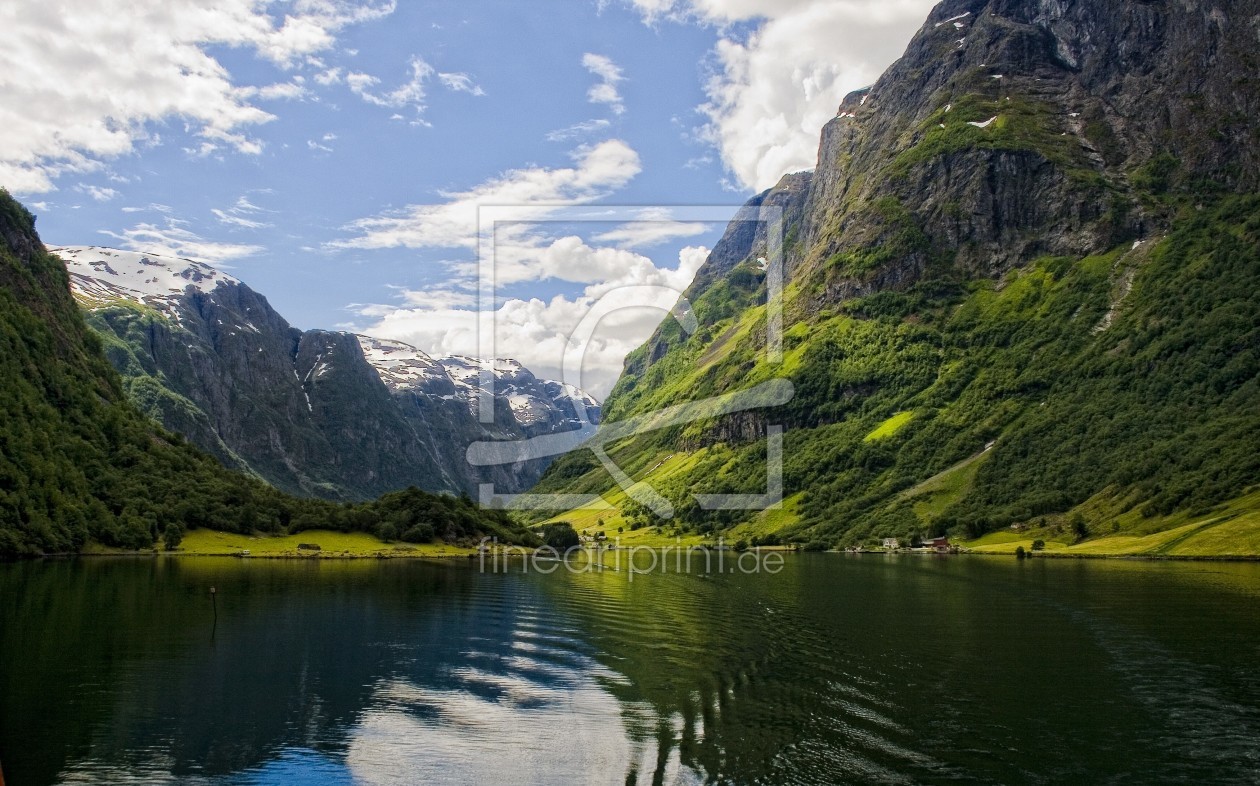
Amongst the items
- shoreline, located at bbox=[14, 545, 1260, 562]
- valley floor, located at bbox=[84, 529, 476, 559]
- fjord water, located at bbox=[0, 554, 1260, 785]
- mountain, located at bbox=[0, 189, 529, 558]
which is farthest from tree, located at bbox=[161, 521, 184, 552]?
fjord water, located at bbox=[0, 554, 1260, 785]

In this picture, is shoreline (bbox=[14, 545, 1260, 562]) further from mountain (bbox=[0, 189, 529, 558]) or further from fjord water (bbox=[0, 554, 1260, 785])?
fjord water (bbox=[0, 554, 1260, 785])

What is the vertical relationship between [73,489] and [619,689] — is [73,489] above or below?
above

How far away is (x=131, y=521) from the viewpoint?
558 feet

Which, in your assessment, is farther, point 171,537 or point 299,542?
point 299,542

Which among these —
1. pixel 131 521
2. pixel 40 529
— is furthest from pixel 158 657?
pixel 131 521

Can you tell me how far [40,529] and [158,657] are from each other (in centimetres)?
11506

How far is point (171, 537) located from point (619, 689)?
15149 cm

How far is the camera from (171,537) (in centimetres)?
17288

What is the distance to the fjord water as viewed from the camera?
37500 mm

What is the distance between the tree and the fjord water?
239 ft

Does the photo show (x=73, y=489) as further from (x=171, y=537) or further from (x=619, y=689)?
(x=619, y=689)

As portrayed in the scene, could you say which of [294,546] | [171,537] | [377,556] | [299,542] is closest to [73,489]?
[171,537]

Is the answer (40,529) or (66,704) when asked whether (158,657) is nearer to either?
(66,704)

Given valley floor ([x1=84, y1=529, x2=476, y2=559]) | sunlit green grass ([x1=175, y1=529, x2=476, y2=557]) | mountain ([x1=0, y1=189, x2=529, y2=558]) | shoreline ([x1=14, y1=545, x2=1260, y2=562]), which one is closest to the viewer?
mountain ([x1=0, y1=189, x2=529, y2=558])
